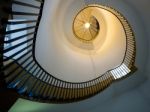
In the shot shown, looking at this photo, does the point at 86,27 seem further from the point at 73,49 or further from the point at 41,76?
the point at 41,76

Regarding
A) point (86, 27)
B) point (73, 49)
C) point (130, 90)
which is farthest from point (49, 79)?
point (86, 27)

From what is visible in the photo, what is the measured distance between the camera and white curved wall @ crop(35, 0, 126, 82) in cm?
846

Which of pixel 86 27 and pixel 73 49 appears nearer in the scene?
pixel 73 49

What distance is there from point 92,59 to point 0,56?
22.8 feet

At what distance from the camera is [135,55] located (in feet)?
21.1

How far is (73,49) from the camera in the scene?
34.1 ft

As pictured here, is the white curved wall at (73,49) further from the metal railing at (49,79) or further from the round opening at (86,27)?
the metal railing at (49,79)

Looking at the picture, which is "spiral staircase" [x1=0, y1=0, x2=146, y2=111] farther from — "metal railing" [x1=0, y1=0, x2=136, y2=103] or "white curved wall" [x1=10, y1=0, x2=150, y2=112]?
"white curved wall" [x1=10, y1=0, x2=150, y2=112]

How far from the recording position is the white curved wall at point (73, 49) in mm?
8461

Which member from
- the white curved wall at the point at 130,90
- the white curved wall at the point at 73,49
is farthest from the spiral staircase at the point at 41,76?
the white curved wall at the point at 73,49

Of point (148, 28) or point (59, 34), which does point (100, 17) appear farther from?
point (148, 28)

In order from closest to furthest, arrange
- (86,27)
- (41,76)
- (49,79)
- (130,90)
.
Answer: (130,90) < (49,79) < (41,76) < (86,27)

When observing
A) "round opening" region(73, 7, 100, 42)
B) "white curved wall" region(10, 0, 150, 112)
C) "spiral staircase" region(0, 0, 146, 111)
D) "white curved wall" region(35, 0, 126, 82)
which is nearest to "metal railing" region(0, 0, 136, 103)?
"spiral staircase" region(0, 0, 146, 111)

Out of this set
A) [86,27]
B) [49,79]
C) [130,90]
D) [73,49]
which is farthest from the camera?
[86,27]
